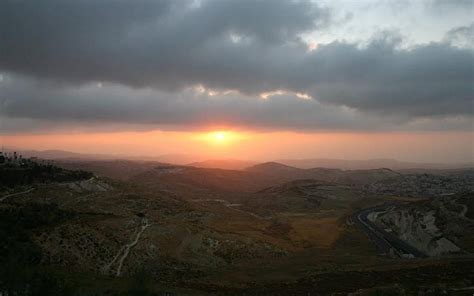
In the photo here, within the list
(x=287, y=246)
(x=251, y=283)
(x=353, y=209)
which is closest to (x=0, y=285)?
(x=251, y=283)

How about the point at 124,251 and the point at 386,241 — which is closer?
the point at 124,251

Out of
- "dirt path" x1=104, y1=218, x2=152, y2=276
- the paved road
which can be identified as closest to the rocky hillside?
the paved road

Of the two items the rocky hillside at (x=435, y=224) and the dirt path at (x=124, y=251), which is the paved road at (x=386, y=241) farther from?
the dirt path at (x=124, y=251)

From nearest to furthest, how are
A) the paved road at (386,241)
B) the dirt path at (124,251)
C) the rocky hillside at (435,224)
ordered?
the dirt path at (124,251), the paved road at (386,241), the rocky hillside at (435,224)

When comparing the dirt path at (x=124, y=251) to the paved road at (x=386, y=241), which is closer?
the dirt path at (x=124, y=251)

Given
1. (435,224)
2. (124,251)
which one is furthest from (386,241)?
(124,251)

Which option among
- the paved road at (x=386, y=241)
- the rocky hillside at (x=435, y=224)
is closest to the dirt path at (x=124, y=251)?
the paved road at (x=386, y=241)

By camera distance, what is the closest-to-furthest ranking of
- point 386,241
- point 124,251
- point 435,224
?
point 124,251 < point 386,241 < point 435,224

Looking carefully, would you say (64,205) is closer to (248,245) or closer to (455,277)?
(248,245)

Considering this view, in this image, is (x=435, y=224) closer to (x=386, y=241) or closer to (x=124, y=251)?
(x=386, y=241)
